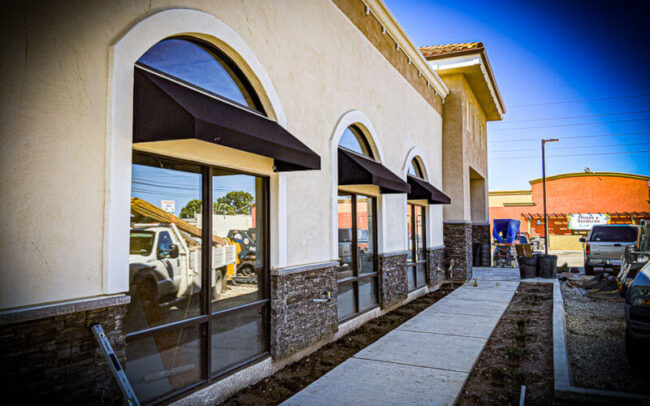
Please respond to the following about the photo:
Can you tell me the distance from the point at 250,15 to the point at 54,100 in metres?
2.83

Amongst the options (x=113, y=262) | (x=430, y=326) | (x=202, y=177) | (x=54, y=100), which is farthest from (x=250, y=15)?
(x=430, y=326)

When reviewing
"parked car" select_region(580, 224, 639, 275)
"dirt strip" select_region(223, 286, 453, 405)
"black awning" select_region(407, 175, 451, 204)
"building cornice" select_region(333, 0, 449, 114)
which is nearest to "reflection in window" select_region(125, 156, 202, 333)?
"dirt strip" select_region(223, 286, 453, 405)

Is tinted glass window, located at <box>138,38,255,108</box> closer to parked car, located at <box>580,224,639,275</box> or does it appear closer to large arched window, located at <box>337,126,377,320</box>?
large arched window, located at <box>337,126,377,320</box>

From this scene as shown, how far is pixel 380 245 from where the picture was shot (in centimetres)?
920

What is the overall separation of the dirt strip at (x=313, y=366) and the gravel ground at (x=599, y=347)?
3.02 meters

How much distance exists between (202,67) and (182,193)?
147 cm


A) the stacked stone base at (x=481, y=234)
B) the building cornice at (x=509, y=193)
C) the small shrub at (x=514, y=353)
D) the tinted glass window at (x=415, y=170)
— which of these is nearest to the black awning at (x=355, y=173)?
the small shrub at (x=514, y=353)

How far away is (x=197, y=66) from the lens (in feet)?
15.5

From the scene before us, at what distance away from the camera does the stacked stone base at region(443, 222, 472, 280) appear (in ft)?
48.2

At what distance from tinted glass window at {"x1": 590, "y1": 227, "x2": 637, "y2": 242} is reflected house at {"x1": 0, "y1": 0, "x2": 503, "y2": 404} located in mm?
12244

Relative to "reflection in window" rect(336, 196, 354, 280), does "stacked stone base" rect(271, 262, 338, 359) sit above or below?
below

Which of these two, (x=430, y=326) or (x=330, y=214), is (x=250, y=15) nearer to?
(x=330, y=214)

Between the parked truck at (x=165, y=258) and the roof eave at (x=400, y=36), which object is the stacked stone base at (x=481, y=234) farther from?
the parked truck at (x=165, y=258)

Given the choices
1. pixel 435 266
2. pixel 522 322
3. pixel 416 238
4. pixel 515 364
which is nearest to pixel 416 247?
pixel 416 238
